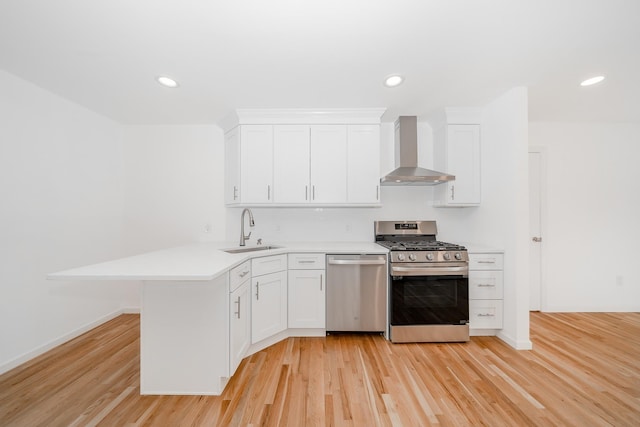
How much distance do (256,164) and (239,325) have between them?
1784 mm

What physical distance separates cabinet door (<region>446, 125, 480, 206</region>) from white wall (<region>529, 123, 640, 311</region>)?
1.14 m

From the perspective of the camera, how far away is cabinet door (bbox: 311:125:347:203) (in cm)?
306

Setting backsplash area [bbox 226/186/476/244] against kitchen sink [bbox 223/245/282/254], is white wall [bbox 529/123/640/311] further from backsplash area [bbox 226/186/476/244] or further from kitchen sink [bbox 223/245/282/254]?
kitchen sink [bbox 223/245/282/254]

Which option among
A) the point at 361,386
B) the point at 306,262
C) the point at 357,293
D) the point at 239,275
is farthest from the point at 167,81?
the point at 361,386

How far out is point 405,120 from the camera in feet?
10.6

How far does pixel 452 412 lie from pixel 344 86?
2.70 meters

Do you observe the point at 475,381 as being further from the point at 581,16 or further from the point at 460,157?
the point at 581,16

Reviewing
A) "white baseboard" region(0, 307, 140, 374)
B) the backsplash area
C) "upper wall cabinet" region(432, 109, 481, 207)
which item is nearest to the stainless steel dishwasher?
the backsplash area

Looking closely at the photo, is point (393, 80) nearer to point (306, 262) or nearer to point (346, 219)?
point (346, 219)

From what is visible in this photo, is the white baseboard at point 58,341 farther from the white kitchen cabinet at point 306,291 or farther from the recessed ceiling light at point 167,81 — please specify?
the recessed ceiling light at point 167,81

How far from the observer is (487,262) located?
8.96 feet

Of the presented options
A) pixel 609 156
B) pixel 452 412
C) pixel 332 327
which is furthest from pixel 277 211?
pixel 609 156

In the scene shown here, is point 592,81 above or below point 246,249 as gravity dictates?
above

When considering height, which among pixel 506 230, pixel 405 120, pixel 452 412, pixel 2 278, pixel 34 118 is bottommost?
pixel 452 412
